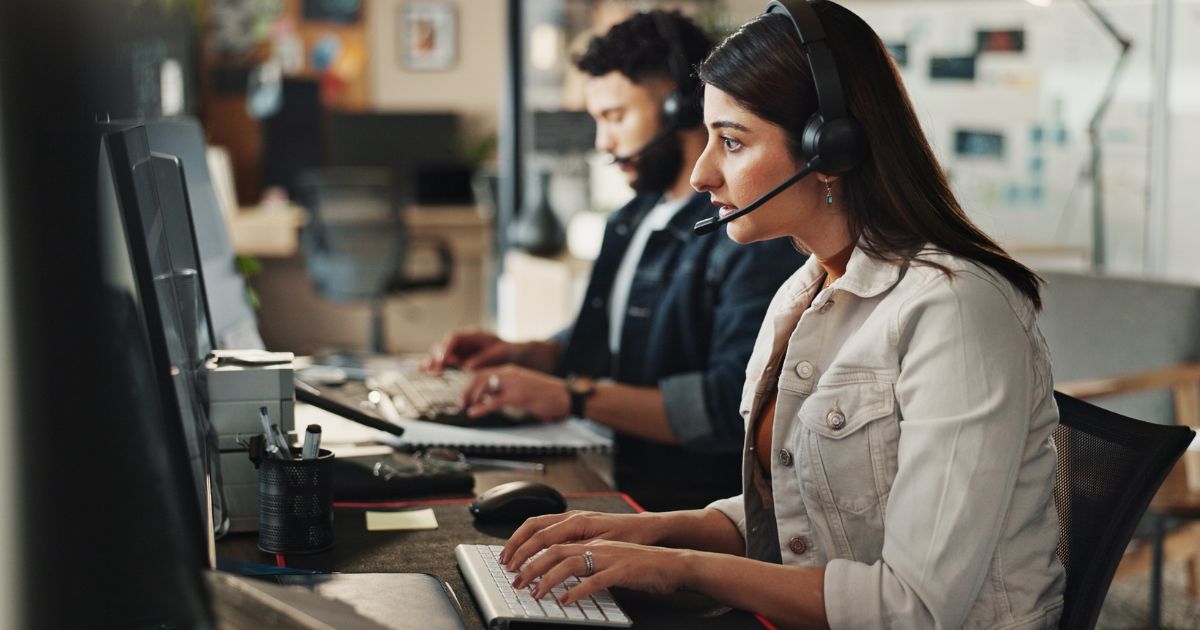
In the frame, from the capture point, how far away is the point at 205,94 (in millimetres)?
6301

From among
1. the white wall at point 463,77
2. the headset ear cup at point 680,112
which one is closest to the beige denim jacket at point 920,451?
the headset ear cup at point 680,112

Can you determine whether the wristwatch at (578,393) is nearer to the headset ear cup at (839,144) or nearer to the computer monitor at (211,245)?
the computer monitor at (211,245)

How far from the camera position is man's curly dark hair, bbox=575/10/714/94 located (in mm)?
2004

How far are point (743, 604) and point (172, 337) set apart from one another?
1.70ft

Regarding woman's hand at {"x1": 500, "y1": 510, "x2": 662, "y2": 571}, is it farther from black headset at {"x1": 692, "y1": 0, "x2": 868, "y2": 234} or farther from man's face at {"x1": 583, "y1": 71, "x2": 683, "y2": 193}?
man's face at {"x1": 583, "y1": 71, "x2": 683, "y2": 193}

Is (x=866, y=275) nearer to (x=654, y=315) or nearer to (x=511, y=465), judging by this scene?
(x=511, y=465)

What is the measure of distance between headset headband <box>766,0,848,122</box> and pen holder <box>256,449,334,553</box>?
57 centimetres

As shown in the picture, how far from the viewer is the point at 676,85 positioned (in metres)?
1.99

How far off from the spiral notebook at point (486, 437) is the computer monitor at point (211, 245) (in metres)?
0.15

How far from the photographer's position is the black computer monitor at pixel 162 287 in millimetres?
865

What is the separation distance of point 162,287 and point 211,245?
738mm

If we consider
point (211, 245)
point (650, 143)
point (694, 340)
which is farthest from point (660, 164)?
point (211, 245)

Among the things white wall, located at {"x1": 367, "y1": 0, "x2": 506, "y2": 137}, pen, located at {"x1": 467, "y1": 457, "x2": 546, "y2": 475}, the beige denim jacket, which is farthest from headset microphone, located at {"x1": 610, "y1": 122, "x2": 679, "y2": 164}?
white wall, located at {"x1": 367, "y1": 0, "x2": 506, "y2": 137}

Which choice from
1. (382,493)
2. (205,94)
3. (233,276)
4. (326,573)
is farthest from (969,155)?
(205,94)
